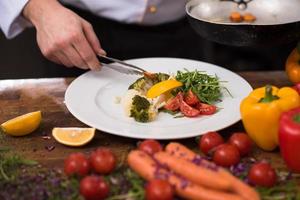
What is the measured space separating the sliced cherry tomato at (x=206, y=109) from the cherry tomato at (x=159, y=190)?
0.39 meters

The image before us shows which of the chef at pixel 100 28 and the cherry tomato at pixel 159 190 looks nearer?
the cherry tomato at pixel 159 190

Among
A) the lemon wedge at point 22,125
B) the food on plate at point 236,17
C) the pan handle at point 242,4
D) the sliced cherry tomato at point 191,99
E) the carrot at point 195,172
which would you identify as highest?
the pan handle at point 242,4

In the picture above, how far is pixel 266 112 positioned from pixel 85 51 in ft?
1.77

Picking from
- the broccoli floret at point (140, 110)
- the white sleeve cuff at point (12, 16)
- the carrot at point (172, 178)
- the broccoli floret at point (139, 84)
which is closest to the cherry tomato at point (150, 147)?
the carrot at point (172, 178)

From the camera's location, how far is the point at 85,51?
1.54m

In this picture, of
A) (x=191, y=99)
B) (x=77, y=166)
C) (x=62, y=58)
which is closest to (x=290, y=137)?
(x=191, y=99)

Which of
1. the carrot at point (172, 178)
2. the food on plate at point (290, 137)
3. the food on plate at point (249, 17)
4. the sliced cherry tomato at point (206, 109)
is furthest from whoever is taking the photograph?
the food on plate at point (249, 17)

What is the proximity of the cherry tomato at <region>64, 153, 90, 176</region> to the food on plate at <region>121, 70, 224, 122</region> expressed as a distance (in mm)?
246

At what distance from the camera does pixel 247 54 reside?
2.87 metres

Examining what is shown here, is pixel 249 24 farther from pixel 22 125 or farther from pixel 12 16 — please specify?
pixel 12 16

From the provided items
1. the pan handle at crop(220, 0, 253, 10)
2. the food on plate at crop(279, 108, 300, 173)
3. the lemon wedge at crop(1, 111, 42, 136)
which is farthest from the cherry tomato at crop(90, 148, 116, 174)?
the pan handle at crop(220, 0, 253, 10)

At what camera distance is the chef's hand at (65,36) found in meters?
1.52

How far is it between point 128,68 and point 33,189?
0.61m

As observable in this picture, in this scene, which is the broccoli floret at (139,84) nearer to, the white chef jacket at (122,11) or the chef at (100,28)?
the chef at (100,28)
